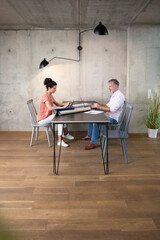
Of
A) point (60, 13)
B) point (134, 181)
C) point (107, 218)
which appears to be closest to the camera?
point (107, 218)

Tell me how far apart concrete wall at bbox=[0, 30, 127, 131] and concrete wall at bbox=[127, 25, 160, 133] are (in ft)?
0.89

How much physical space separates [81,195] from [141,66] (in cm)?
363

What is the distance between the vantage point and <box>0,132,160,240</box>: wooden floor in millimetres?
1860

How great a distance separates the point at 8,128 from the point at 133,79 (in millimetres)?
3326

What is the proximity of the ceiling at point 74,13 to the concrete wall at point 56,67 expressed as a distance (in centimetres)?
26

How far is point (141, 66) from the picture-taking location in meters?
5.04

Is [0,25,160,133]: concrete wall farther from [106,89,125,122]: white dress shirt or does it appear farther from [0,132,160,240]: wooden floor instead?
[0,132,160,240]: wooden floor

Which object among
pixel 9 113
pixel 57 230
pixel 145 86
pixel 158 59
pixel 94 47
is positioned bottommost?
pixel 57 230

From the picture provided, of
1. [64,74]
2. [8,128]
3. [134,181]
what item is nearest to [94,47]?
[64,74]

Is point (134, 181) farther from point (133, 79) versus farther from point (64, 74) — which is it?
point (64, 74)

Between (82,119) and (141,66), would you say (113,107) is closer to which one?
(82,119)

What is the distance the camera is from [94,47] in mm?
5227

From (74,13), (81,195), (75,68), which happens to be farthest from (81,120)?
(75,68)

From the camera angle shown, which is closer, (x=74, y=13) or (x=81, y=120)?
(x=81, y=120)
